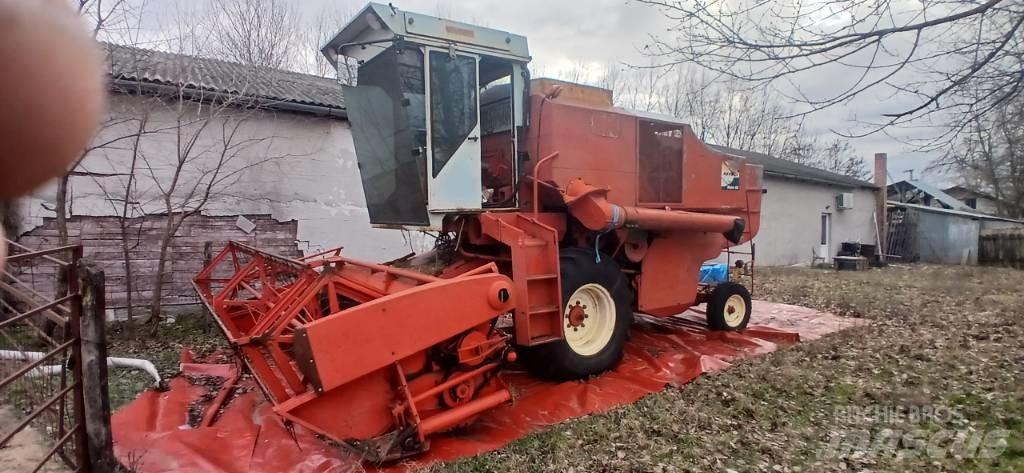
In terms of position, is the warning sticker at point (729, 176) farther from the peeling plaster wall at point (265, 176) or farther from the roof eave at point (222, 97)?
the peeling plaster wall at point (265, 176)

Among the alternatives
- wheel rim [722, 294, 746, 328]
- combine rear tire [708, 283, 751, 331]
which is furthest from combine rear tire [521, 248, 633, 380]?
wheel rim [722, 294, 746, 328]

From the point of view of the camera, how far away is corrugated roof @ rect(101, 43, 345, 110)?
26.1ft

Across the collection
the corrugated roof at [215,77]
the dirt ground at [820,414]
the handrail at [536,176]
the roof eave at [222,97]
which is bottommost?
the dirt ground at [820,414]

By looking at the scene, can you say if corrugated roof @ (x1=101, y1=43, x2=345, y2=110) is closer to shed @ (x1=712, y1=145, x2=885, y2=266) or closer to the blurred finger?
the blurred finger

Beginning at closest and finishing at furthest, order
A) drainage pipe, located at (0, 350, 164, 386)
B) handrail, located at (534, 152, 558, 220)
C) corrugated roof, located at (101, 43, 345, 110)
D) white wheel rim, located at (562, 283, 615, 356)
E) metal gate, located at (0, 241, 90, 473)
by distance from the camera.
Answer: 1. metal gate, located at (0, 241, 90, 473)
2. drainage pipe, located at (0, 350, 164, 386)
3. handrail, located at (534, 152, 558, 220)
4. white wheel rim, located at (562, 283, 615, 356)
5. corrugated roof, located at (101, 43, 345, 110)

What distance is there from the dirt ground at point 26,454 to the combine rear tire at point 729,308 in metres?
6.59

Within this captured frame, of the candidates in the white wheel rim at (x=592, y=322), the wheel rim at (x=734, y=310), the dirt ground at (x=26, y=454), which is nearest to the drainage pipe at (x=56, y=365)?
the dirt ground at (x=26, y=454)

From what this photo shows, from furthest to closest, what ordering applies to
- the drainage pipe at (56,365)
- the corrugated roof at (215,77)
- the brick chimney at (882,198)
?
the brick chimney at (882,198) → the corrugated roof at (215,77) → the drainage pipe at (56,365)

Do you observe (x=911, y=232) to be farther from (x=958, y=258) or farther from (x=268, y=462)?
(x=268, y=462)

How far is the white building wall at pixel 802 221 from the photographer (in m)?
19.3

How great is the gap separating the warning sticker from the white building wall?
1143 centimetres

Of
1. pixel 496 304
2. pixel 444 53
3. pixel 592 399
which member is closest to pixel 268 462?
pixel 496 304

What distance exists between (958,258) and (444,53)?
88.1 ft

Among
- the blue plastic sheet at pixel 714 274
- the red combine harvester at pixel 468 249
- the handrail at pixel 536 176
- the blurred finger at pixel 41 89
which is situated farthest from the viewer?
the blue plastic sheet at pixel 714 274
